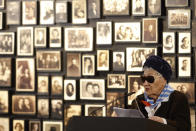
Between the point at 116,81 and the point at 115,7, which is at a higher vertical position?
the point at 115,7

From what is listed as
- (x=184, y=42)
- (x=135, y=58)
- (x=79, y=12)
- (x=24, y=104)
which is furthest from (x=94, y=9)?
(x=24, y=104)

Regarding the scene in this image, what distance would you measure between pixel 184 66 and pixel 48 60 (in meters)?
1.67

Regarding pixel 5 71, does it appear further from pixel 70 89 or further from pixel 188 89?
pixel 188 89

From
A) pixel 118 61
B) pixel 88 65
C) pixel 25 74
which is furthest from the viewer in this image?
pixel 25 74

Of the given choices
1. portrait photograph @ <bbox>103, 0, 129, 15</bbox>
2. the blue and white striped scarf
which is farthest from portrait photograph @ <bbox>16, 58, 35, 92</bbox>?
the blue and white striped scarf

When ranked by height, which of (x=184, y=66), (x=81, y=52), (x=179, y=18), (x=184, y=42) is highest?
(x=179, y=18)

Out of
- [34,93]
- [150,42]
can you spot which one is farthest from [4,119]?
[150,42]

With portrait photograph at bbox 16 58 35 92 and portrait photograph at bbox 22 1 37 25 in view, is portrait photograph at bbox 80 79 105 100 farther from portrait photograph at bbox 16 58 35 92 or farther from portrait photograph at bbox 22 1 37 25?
portrait photograph at bbox 22 1 37 25

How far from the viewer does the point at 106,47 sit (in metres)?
5.44

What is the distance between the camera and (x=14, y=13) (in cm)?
581

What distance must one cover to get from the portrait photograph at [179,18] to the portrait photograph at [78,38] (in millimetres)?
958

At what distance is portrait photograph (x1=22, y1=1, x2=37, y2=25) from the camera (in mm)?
5727

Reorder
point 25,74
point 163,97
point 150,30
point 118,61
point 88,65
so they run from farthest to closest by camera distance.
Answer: point 25,74
point 88,65
point 118,61
point 150,30
point 163,97

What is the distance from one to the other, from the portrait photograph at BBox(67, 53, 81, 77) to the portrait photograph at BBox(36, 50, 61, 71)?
0.13 metres
